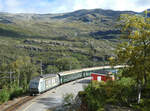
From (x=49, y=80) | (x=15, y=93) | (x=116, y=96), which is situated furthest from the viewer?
(x=49, y=80)

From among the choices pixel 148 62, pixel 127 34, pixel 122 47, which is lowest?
pixel 148 62

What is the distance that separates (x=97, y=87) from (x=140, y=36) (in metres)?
7.50

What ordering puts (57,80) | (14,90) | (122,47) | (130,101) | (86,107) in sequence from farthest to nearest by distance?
(57,80) < (14,90) < (86,107) < (130,101) < (122,47)

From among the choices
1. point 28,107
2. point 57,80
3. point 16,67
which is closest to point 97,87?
point 28,107

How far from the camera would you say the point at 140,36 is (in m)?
11.4

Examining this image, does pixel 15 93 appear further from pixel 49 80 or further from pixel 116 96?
pixel 116 96

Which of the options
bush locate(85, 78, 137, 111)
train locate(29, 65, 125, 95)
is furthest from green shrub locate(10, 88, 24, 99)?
bush locate(85, 78, 137, 111)

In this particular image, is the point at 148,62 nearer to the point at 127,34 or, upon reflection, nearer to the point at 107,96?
the point at 127,34

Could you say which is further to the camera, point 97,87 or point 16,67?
point 16,67

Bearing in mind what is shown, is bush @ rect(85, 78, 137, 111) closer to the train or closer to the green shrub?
the train

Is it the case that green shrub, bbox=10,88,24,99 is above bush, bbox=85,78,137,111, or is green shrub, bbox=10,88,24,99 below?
below

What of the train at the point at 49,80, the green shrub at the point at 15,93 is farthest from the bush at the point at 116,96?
the green shrub at the point at 15,93

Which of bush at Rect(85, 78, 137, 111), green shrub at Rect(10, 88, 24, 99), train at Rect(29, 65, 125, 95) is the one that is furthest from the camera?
green shrub at Rect(10, 88, 24, 99)

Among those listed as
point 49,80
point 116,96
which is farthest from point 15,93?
point 116,96
